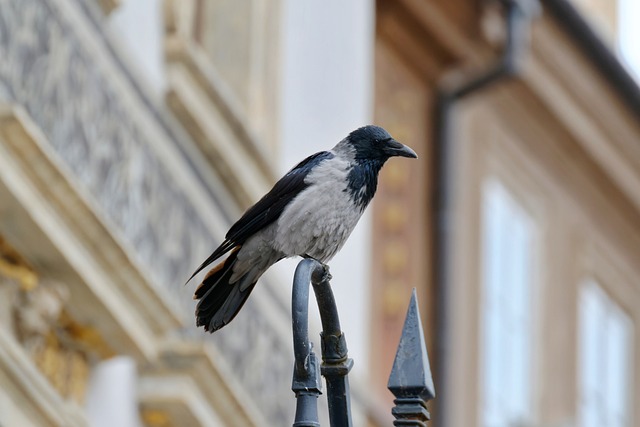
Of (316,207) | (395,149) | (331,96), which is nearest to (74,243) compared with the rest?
(316,207)

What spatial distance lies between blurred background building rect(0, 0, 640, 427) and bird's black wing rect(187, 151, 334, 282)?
164 cm

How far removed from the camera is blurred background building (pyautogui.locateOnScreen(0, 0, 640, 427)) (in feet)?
32.6

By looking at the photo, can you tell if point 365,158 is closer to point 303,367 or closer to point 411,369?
point 411,369

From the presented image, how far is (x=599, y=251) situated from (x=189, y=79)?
9.54 m

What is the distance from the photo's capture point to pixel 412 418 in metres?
6.07

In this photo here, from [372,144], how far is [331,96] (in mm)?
6606

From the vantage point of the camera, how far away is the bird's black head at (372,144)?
786cm

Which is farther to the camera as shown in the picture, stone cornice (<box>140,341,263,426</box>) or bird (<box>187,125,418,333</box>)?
stone cornice (<box>140,341,263,426</box>)

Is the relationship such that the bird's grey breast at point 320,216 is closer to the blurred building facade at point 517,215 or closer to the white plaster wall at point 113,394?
the white plaster wall at point 113,394

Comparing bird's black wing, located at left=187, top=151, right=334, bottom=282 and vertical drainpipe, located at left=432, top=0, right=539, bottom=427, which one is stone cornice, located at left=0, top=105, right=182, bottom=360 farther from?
vertical drainpipe, located at left=432, top=0, right=539, bottom=427

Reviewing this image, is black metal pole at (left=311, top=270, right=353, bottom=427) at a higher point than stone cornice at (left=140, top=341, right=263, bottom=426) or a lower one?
lower

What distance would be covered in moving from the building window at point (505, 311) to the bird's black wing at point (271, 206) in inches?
393

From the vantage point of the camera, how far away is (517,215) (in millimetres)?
19734

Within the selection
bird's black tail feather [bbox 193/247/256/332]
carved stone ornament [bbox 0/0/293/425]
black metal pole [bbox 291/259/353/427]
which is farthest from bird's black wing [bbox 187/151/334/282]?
carved stone ornament [bbox 0/0/293/425]
